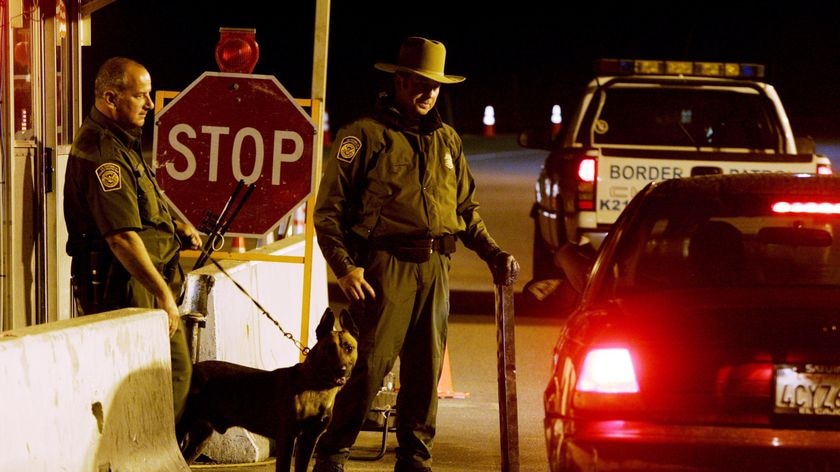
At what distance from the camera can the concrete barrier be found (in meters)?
4.41

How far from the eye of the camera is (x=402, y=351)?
20.3 feet

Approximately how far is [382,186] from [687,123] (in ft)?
26.2

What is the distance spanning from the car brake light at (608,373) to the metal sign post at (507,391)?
3.99ft

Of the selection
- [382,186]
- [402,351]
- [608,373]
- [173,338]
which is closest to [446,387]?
[402,351]

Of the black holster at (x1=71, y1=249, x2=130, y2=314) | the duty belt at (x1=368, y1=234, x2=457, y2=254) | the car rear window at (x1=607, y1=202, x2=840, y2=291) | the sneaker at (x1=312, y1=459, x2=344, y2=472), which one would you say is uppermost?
the car rear window at (x1=607, y1=202, x2=840, y2=291)

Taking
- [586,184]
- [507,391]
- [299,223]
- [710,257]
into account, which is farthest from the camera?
[299,223]

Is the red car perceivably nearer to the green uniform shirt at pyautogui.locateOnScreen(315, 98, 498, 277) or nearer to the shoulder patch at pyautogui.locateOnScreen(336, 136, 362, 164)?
the green uniform shirt at pyautogui.locateOnScreen(315, 98, 498, 277)

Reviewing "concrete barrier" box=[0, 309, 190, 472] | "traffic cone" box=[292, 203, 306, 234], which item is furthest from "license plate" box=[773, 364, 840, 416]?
"traffic cone" box=[292, 203, 306, 234]

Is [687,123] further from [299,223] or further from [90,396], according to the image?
[90,396]

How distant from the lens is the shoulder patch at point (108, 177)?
5500 mm

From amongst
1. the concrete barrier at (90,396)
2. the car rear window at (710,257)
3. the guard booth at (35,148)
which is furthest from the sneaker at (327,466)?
the guard booth at (35,148)

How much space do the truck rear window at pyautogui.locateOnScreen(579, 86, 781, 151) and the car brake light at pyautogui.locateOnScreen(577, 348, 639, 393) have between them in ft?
24.1

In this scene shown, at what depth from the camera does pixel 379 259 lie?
600cm

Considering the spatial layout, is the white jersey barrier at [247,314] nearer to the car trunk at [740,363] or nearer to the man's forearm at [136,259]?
the man's forearm at [136,259]
